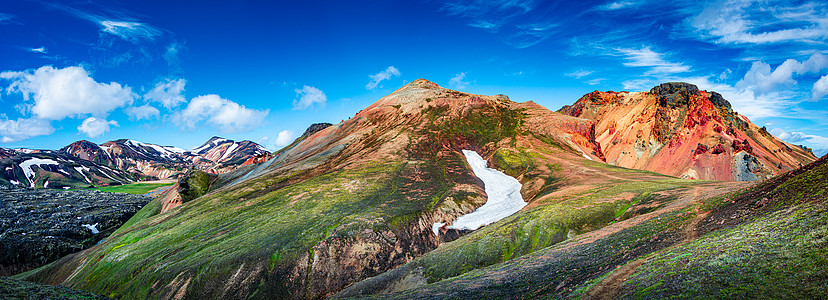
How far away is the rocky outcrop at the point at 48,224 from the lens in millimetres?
45312

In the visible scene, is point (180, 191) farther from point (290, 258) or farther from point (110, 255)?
point (290, 258)

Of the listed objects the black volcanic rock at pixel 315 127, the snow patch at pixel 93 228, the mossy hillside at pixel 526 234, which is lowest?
the mossy hillside at pixel 526 234

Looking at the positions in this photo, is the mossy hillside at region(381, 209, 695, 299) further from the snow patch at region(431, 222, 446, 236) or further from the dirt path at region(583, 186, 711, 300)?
the snow patch at region(431, 222, 446, 236)

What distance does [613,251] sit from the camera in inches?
586

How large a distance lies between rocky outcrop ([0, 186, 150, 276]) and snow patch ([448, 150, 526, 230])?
64.7m

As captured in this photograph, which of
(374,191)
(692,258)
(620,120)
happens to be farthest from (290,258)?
(620,120)

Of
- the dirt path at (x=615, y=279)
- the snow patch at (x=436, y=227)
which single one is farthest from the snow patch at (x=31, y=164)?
the dirt path at (x=615, y=279)

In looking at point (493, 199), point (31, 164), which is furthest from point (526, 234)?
point (31, 164)

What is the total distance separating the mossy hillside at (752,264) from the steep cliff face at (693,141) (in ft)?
257

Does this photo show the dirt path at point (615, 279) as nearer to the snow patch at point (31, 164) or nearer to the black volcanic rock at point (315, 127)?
the black volcanic rock at point (315, 127)

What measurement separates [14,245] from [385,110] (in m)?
78.8

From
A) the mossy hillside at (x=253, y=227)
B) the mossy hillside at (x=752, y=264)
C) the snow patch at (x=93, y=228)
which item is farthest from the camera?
the snow patch at (x=93, y=228)

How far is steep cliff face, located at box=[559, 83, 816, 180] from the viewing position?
2633 inches

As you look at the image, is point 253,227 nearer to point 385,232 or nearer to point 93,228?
point 385,232
